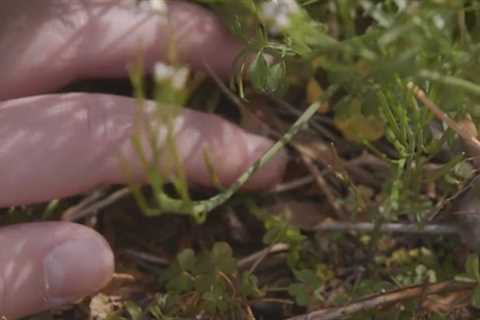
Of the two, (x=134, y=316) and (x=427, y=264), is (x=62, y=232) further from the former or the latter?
(x=427, y=264)

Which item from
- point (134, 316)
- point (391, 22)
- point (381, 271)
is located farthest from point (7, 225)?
point (391, 22)

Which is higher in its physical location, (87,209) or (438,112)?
(438,112)

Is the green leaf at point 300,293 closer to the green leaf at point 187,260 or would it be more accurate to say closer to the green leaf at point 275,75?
the green leaf at point 187,260

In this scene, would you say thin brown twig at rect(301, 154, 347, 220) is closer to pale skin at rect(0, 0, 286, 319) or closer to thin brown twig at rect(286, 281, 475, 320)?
pale skin at rect(0, 0, 286, 319)

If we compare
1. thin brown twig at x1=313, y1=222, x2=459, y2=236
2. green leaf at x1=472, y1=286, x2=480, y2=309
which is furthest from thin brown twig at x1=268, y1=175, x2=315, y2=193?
green leaf at x1=472, y1=286, x2=480, y2=309

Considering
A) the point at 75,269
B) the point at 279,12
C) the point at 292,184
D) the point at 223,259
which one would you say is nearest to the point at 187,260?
the point at 223,259

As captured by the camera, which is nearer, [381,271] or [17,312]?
[17,312]

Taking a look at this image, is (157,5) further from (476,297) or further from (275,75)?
(476,297)
